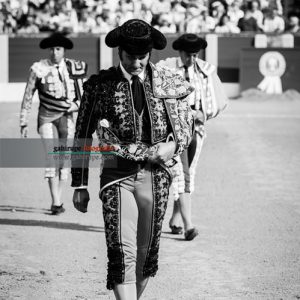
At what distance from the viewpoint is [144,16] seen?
19.7 m

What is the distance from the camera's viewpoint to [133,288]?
4.05 metres

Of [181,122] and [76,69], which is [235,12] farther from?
[181,122]

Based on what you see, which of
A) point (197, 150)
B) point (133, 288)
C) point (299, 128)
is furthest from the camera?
point (299, 128)

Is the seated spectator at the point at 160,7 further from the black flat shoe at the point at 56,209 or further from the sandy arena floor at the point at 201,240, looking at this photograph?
the black flat shoe at the point at 56,209

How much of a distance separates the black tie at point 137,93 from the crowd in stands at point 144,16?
51.3 ft

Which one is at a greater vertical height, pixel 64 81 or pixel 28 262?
pixel 64 81

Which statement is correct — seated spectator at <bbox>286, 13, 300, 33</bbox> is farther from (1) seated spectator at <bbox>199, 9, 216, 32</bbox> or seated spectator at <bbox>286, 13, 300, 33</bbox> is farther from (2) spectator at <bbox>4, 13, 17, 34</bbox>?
(2) spectator at <bbox>4, 13, 17, 34</bbox>

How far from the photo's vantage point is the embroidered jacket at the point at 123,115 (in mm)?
4066

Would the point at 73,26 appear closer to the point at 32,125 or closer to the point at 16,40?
the point at 16,40

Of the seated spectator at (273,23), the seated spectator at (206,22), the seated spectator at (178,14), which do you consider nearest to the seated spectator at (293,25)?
the seated spectator at (273,23)

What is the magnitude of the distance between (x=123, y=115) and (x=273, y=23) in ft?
55.1

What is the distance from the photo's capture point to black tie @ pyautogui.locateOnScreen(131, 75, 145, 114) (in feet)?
13.5

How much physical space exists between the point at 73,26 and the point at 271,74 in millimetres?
4437

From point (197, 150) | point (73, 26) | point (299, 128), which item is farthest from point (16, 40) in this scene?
point (197, 150)
